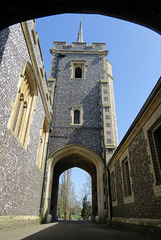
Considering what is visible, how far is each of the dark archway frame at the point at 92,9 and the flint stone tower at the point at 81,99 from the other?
9098 mm

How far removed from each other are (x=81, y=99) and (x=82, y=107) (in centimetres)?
71

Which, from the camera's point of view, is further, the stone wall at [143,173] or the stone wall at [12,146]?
the stone wall at [12,146]

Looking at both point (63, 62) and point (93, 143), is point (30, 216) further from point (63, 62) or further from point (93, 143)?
point (63, 62)

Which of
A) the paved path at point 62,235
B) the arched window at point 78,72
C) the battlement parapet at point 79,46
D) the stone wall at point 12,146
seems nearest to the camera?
the paved path at point 62,235

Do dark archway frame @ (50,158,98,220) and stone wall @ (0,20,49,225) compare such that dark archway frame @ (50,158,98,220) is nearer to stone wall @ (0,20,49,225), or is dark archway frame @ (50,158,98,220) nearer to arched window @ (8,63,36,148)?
stone wall @ (0,20,49,225)

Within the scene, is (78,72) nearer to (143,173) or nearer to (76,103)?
(76,103)

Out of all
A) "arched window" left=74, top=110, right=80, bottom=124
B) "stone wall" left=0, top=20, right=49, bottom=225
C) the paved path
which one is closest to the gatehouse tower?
"arched window" left=74, top=110, right=80, bottom=124

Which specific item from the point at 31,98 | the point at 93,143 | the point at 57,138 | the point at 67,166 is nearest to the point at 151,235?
the point at 31,98

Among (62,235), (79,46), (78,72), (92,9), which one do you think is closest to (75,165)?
(78,72)

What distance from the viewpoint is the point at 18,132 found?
22.4ft

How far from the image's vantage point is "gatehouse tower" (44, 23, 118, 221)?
11.7 m

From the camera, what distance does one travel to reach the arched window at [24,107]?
21.6 feet

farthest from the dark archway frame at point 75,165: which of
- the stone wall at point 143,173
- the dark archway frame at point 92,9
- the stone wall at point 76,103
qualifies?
the dark archway frame at point 92,9

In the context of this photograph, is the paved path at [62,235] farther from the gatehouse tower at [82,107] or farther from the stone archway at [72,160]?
the gatehouse tower at [82,107]
